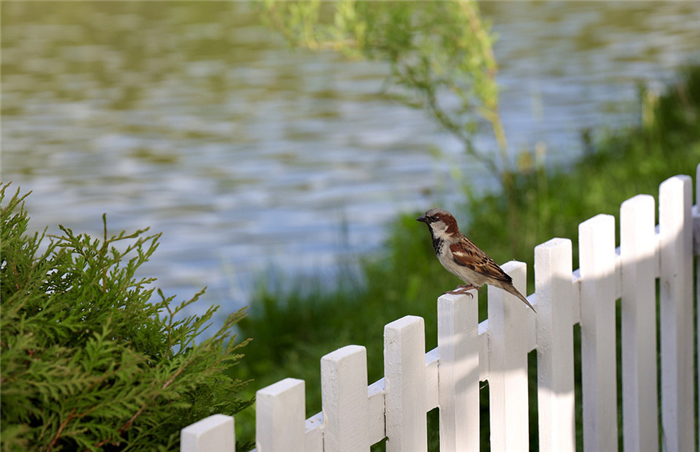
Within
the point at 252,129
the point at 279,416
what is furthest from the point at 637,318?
the point at 252,129

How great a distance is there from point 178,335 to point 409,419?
0.60 m

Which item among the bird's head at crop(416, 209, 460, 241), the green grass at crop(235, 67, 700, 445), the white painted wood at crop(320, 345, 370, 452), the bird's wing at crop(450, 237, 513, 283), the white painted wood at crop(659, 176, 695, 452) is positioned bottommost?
the green grass at crop(235, 67, 700, 445)

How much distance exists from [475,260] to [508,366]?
1.03ft

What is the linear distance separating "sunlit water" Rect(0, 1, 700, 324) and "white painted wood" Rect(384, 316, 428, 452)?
464 centimetres

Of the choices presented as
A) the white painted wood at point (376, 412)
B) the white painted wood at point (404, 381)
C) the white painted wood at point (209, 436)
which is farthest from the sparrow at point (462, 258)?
the white painted wood at point (209, 436)

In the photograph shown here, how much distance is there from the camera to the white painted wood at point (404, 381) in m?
1.87

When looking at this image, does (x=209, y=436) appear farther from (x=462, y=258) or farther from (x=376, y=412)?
(x=462, y=258)

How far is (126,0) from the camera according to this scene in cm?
2872

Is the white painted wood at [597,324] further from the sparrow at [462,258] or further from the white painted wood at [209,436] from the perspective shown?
the white painted wood at [209,436]

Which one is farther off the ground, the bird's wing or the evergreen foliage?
the evergreen foliage

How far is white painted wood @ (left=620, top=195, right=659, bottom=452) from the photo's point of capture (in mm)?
2705

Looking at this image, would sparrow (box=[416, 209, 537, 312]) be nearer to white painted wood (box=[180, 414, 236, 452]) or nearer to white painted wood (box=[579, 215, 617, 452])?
white painted wood (box=[579, 215, 617, 452])

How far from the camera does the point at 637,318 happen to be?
9.04 feet

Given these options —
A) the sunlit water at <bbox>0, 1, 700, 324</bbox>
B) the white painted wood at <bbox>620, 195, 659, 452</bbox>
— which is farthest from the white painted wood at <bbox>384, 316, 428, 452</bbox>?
the sunlit water at <bbox>0, 1, 700, 324</bbox>
